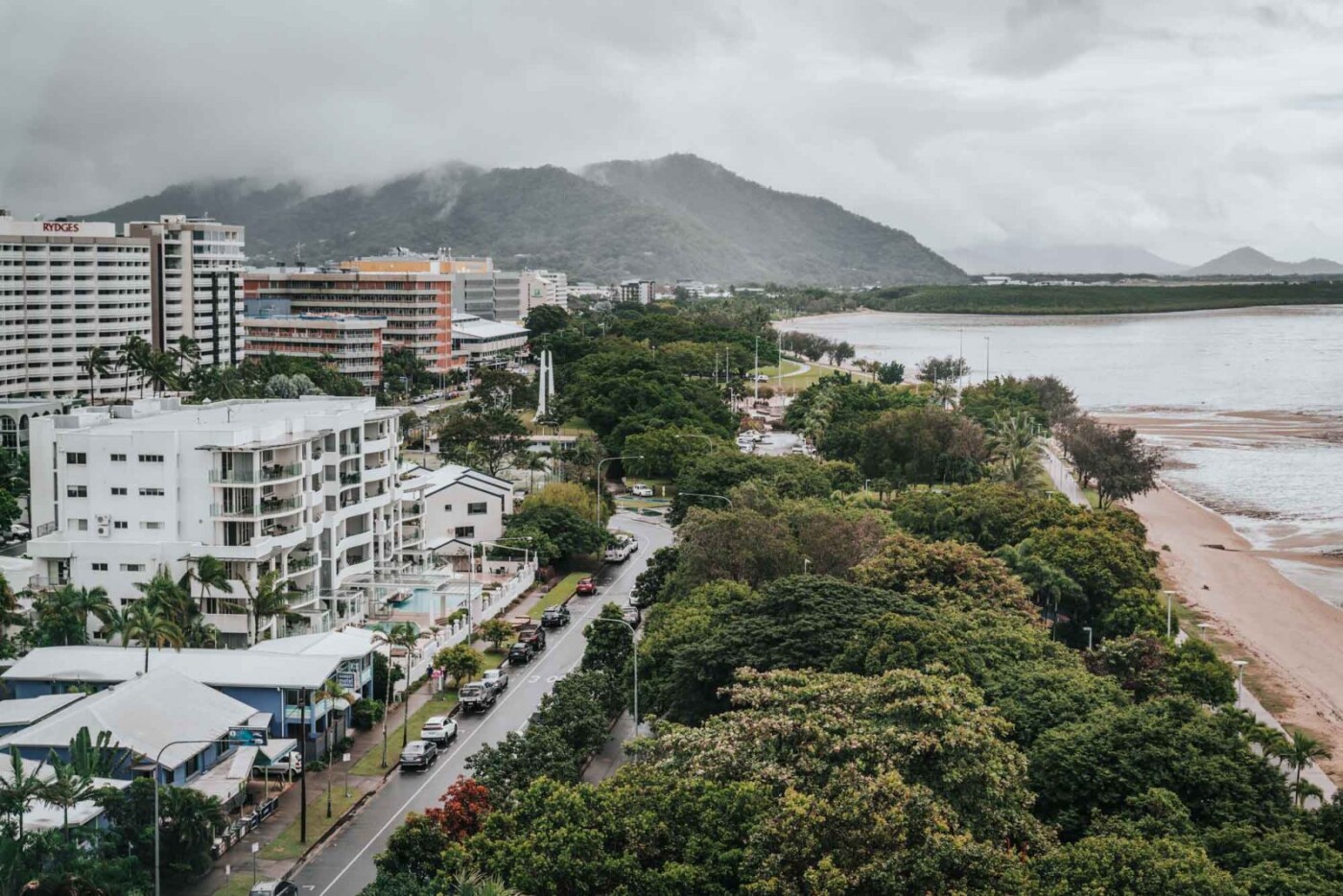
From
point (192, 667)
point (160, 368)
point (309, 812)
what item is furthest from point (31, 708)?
point (160, 368)

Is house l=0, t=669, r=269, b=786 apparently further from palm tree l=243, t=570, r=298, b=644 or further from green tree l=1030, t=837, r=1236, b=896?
green tree l=1030, t=837, r=1236, b=896

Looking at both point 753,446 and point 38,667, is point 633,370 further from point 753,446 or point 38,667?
point 38,667

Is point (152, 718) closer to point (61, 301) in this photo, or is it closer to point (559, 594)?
point (559, 594)

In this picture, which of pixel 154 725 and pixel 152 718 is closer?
pixel 154 725

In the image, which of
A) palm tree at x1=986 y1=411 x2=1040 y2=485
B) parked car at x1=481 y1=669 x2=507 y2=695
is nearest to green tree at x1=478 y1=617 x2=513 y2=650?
parked car at x1=481 y1=669 x2=507 y2=695

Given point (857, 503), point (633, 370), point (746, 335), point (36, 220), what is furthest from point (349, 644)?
point (746, 335)

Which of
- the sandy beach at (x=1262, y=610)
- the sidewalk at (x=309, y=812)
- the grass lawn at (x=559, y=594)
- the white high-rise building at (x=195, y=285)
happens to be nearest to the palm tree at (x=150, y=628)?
the sidewalk at (x=309, y=812)
